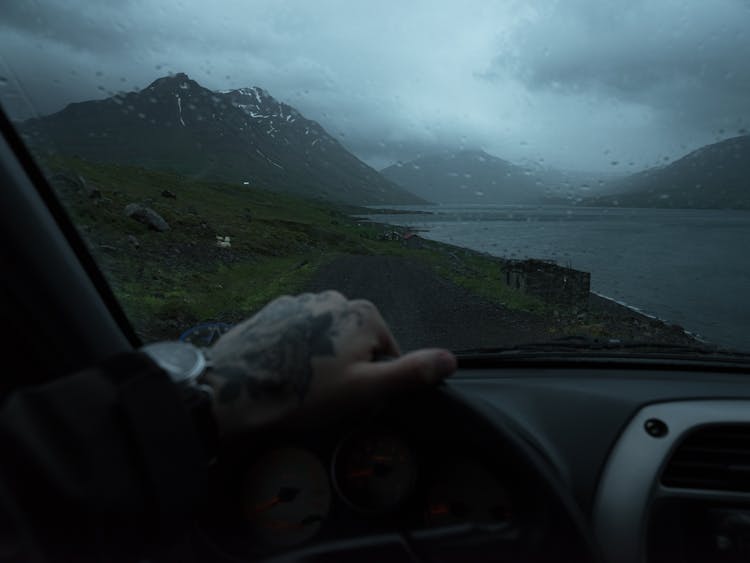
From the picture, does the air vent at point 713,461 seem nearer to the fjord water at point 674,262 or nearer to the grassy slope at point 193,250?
the fjord water at point 674,262

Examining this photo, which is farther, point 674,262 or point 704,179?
point 674,262

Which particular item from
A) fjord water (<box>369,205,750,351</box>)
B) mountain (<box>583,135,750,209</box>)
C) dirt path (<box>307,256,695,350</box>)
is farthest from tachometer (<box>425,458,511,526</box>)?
mountain (<box>583,135,750,209</box>)

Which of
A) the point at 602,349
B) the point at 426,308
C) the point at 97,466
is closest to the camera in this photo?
the point at 97,466

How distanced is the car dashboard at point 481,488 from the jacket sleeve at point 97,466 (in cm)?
52

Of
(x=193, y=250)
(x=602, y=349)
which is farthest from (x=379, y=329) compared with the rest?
(x=193, y=250)

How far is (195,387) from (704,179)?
5.12 m

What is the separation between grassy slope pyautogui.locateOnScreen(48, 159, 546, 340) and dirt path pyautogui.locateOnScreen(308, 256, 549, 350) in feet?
1.48

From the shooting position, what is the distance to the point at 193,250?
6.31 m

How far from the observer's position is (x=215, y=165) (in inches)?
204

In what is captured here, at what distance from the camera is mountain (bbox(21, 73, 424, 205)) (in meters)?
3.77

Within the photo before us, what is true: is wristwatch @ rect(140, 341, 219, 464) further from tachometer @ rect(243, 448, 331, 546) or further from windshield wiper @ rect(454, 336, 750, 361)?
windshield wiper @ rect(454, 336, 750, 361)

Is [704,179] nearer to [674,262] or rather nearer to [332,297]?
[332,297]

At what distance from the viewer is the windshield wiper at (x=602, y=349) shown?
3.42 m

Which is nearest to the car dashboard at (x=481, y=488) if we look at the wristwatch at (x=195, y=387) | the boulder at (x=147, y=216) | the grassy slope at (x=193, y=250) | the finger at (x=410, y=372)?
the finger at (x=410, y=372)
